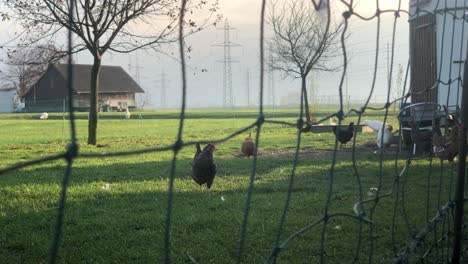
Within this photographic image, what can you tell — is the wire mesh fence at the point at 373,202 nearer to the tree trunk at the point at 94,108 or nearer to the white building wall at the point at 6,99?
the tree trunk at the point at 94,108

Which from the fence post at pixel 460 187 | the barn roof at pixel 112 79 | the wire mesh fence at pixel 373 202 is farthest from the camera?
the barn roof at pixel 112 79

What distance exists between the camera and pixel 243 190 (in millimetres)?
5000

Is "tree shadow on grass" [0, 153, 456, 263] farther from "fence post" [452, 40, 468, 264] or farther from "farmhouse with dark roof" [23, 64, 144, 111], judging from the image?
"farmhouse with dark roof" [23, 64, 144, 111]

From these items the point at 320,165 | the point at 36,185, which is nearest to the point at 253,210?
the point at 36,185

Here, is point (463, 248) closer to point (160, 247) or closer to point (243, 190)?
point (160, 247)

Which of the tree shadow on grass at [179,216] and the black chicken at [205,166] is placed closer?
the tree shadow on grass at [179,216]

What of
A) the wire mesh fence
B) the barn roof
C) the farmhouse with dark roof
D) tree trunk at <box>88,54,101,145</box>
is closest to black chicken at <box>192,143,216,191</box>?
the wire mesh fence

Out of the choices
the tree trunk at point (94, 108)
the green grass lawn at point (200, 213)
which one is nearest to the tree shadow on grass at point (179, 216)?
the green grass lawn at point (200, 213)

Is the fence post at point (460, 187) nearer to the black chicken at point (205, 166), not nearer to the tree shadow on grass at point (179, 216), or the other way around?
the tree shadow on grass at point (179, 216)

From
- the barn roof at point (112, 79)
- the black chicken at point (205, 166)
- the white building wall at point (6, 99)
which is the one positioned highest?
the barn roof at point (112, 79)

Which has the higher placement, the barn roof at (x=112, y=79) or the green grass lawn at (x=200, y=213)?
the barn roof at (x=112, y=79)

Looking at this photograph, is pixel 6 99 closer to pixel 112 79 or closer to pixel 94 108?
pixel 112 79

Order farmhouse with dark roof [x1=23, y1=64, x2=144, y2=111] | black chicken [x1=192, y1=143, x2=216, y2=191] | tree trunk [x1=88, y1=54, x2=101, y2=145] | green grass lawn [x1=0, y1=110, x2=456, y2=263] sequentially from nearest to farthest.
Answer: green grass lawn [x1=0, y1=110, x2=456, y2=263] < black chicken [x1=192, y1=143, x2=216, y2=191] < tree trunk [x1=88, y1=54, x2=101, y2=145] < farmhouse with dark roof [x1=23, y1=64, x2=144, y2=111]

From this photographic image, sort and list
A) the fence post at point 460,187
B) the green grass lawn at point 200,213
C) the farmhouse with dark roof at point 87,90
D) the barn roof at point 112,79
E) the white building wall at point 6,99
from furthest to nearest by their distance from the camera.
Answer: the white building wall at point 6,99 < the barn roof at point 112,79 < the farmhouse with dark roof at point 87,90 < the green grass lawn at point 200,213 < the fence post at point 460,187
